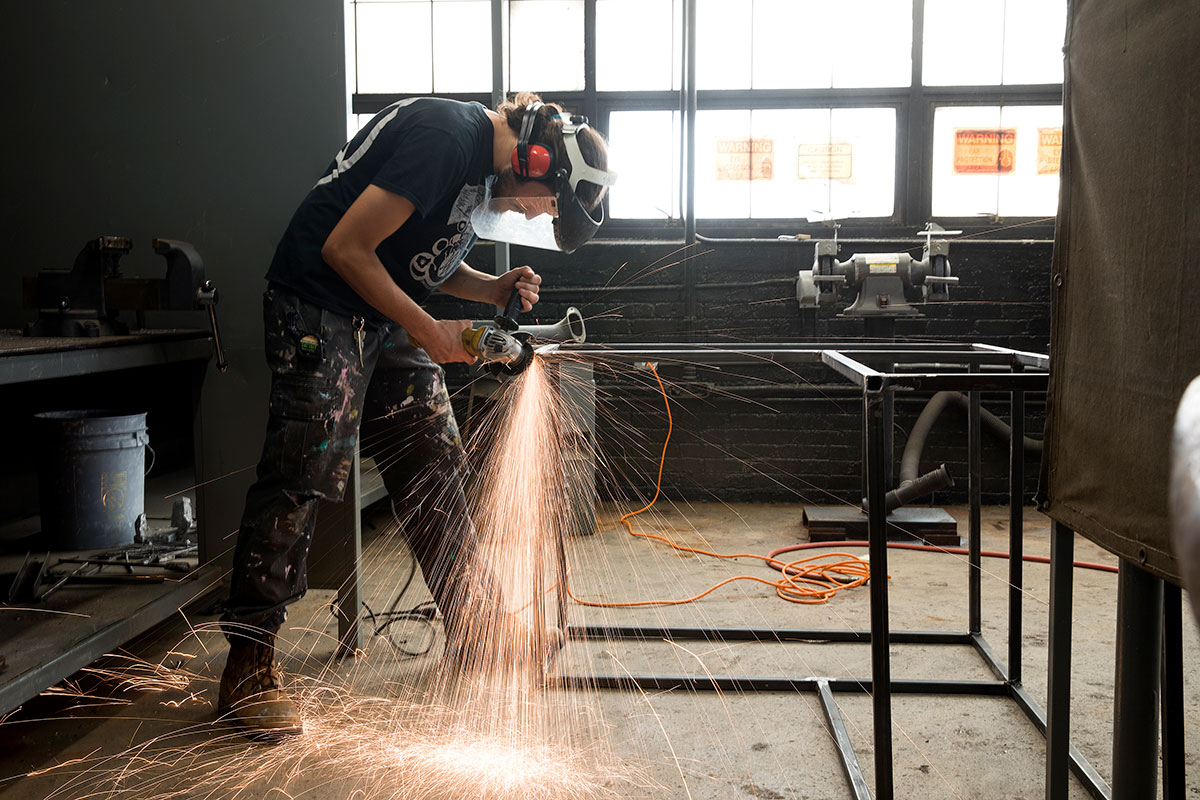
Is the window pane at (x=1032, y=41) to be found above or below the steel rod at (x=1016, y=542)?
above

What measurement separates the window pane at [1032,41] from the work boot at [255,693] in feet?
16.3

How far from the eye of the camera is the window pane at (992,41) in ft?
16.4

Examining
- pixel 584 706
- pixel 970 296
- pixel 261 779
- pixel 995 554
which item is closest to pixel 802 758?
pixel 584 706

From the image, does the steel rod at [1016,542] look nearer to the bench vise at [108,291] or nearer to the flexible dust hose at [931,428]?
the flexible dust hose at [931,428]

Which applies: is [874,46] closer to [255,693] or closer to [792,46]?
[792,46]

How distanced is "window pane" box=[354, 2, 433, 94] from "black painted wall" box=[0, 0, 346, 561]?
2.51 metres

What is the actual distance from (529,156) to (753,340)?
330 centimetres

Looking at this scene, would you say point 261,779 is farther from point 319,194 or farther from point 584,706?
point 319,194

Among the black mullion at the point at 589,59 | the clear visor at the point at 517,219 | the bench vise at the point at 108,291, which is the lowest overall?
the bench vise at the point at 108,291

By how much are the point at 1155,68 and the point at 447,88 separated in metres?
4.71

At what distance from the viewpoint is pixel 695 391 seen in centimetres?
526

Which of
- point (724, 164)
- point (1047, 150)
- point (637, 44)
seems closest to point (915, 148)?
point (1047, 150)

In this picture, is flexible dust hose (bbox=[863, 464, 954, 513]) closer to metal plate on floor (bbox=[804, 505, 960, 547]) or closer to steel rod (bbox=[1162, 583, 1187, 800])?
metal plate on floor (bbox=[804, 505, 960, 547])

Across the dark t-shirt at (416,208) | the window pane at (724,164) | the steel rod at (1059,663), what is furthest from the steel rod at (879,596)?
the window pane at (724,164)
